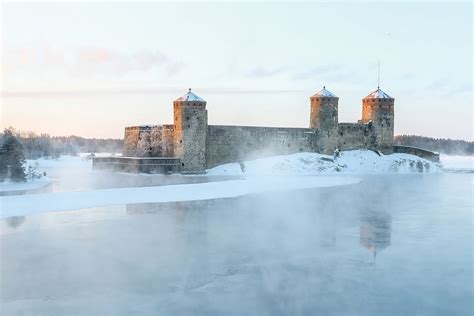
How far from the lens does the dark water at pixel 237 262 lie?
633 cm

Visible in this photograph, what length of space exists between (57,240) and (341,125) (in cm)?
2984

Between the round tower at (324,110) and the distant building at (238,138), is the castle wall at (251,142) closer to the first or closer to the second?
the distant building at (238,138)

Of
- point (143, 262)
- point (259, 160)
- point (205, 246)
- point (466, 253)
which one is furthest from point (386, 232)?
point (259, 160)

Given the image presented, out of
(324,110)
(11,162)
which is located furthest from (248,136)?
Answer: (11,162)

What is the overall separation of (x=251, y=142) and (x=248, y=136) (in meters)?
0.47

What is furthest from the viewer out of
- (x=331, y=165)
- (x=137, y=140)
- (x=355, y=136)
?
(x=355, y=136)

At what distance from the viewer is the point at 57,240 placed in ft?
33.6

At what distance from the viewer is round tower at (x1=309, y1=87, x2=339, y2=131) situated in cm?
3609

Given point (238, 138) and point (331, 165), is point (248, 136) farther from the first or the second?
point (331, 165)

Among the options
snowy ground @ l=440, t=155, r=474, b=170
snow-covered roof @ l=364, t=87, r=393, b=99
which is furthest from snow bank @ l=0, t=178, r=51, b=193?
snowy ground @ l=440, t=155, r=474, b=170

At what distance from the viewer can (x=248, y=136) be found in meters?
33.8

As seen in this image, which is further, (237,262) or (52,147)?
(52,147)

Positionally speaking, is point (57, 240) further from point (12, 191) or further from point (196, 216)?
point (12, 191)

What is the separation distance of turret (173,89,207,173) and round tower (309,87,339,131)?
9.44m
